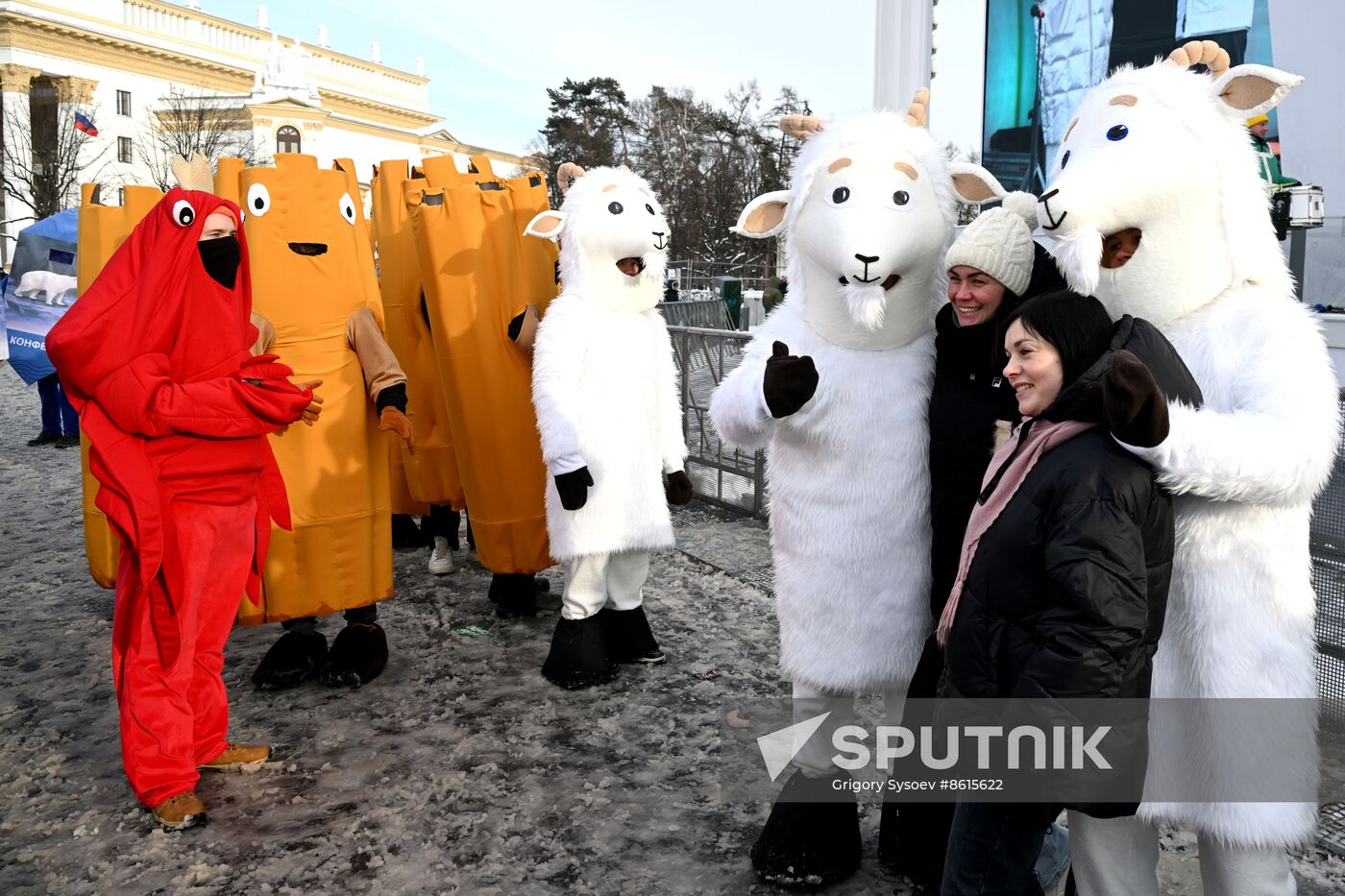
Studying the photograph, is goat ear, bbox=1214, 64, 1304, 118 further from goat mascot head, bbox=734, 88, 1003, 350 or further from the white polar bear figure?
the white polar bear figure

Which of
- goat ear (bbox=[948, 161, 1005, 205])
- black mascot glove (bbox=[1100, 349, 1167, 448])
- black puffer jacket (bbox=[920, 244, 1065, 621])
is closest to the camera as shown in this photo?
black mascot glove (bbox=[1100, 349, 1167, 448])

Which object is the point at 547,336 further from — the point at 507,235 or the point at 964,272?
the point at 964,272

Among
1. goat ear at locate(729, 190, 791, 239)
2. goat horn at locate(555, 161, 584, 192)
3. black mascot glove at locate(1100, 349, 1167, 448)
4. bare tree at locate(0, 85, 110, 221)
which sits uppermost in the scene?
bare tree at locate(0, 85, 110, 221)

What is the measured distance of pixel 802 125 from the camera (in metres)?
2.93

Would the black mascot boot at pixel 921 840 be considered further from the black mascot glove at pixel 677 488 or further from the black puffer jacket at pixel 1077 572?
the black mascot glove at pixel 677 488

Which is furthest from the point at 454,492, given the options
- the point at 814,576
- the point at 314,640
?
the point at 814,576

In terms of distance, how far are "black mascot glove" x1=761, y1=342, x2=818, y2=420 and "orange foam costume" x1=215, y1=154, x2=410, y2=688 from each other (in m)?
1.78

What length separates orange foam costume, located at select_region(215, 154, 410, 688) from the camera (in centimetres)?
385

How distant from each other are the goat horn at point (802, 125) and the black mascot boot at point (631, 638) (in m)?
2.21

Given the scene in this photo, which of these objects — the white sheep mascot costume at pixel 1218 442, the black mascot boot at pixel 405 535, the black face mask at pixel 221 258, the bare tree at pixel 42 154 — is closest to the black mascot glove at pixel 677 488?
the black face mask at pixel 221 258

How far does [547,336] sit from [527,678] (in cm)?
148

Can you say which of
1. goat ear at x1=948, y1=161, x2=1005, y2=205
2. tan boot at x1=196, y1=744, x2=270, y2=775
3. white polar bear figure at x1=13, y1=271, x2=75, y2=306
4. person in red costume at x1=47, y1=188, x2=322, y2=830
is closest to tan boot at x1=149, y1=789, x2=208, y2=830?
person in red costume at x1=47, y1=188, x2=322, y2=830

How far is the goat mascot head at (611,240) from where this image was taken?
4031 mm

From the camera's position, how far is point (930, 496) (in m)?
2.64
